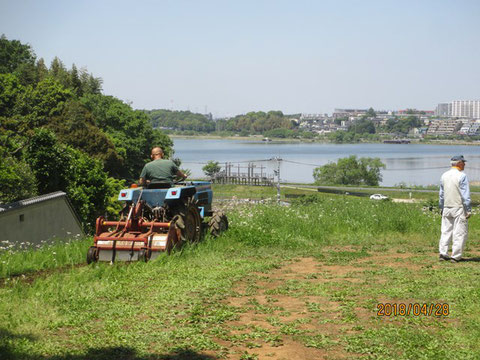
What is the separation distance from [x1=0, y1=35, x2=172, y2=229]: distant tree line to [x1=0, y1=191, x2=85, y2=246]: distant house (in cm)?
102

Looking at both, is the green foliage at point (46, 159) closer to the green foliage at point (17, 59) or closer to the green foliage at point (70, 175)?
the green foliage at point (70, 175)

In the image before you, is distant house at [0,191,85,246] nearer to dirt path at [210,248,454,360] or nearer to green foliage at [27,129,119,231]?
green foliage at [27,129,119,231]

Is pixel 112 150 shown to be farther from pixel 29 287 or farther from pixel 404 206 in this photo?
pixel 29 287

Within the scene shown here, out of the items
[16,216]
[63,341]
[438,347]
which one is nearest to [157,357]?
[63,341]

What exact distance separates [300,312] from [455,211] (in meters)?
4.82

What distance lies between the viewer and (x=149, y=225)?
36.2ft

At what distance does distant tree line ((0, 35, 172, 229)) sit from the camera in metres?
26.4

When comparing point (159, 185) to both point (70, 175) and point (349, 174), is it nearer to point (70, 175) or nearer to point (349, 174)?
point (70, 175)

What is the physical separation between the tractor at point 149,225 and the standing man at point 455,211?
4.47 meters

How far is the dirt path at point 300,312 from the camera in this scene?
5.95 meters

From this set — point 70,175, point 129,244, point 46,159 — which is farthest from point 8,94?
point 129,244

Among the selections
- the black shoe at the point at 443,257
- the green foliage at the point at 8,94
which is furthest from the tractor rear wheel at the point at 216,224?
the green foliage at the point at 8,94

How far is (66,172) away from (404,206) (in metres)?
15.7

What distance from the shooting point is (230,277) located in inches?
359
